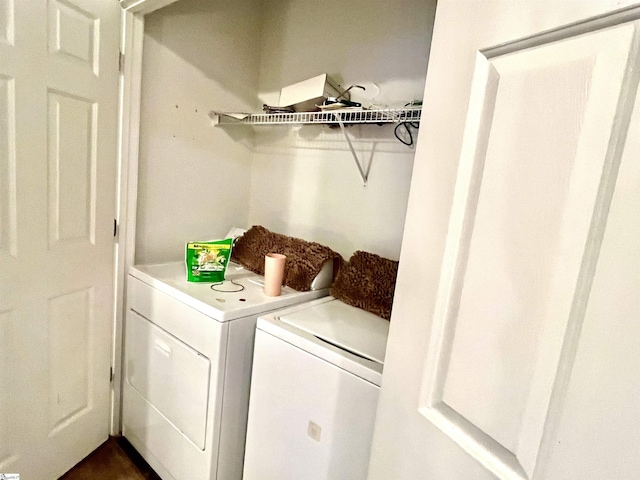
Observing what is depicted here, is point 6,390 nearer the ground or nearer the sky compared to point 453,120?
nearer the ground

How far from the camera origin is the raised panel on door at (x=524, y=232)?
463 millimetres

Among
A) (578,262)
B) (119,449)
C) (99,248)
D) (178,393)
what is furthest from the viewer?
(119,449)

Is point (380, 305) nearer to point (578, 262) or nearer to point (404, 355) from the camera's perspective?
point (404, 355)

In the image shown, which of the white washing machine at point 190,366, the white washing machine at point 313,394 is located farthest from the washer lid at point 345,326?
the white washing machine at point 190,366

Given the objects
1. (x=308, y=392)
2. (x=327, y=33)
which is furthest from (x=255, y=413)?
(x=327, y=33)

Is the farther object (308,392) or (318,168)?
(318,168)

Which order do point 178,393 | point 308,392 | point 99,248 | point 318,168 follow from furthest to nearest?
point 318,168, point 99,248, point 178,393, point 308,392

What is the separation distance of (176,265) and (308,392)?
1.05m

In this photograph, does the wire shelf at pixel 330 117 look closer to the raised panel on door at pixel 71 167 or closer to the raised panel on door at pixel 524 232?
the raised panel on door at pixel 71 167

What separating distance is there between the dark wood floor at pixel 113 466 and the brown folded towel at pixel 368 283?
1225 millimetres

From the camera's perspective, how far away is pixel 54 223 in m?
1.46

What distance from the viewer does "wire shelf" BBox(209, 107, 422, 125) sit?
1387mm

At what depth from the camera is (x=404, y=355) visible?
0.75 m

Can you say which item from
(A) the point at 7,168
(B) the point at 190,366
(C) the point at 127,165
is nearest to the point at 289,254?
(B) the point at 190,366
